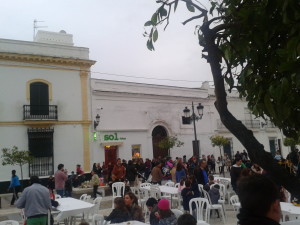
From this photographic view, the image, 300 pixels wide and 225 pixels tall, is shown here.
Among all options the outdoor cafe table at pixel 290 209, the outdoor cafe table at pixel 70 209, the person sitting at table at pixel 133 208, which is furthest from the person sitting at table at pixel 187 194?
the outdoor cafe table at pixel 70 209

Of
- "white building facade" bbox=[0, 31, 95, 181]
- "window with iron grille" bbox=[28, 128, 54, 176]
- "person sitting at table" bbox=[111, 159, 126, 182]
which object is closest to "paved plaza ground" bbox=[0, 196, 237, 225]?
"person sitting at table" bbox=[111, 159, 126, 182]

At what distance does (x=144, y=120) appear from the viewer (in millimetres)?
23031

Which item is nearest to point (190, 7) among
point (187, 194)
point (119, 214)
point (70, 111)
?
point (119, 214)

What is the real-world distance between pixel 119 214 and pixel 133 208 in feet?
1.24

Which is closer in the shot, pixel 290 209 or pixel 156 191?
pixel 290 209

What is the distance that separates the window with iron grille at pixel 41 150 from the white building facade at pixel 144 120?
2.67m

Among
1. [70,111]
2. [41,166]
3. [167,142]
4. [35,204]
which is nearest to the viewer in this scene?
[35,204]

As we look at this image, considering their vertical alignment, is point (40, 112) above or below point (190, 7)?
above

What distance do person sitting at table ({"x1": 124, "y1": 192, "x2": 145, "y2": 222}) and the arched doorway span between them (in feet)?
53.1

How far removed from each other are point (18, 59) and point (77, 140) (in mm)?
5660

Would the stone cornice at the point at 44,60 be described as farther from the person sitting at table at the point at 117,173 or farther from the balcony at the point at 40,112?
the person sitting at table at the point at 117,173

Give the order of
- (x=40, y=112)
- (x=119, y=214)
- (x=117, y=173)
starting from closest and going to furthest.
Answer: (x=119, y=214) → (x=117, y=173) → (x=40, y=112)

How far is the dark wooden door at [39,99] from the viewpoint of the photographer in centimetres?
1895

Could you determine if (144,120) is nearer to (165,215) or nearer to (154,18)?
(165,215)
